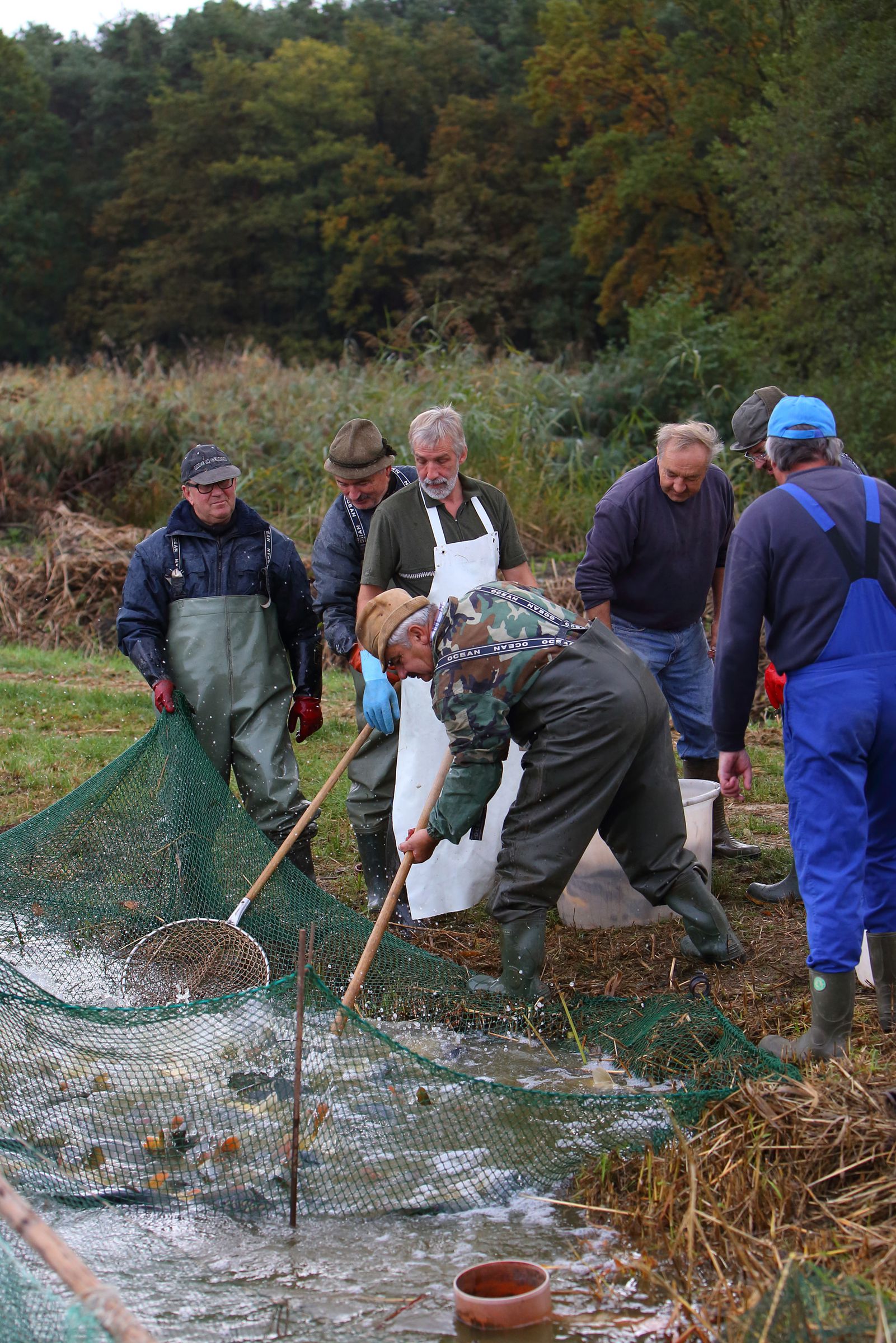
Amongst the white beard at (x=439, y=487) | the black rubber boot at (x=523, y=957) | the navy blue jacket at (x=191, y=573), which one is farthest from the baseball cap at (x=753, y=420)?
the black rubber boot at (x=523, y=957)

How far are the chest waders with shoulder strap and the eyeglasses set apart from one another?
0.76ft

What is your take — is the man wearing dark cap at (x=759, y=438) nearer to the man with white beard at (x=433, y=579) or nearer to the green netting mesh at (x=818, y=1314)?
the man with white beard at (x=433, y=579)

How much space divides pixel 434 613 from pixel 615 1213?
1.81 m

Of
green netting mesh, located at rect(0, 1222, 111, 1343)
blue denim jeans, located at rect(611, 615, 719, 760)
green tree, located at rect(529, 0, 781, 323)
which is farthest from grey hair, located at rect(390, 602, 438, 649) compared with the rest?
green tree, located at rect(529, 0, 781, 323)

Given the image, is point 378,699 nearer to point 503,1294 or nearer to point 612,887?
point 612,887

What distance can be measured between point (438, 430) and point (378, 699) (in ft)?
3.36

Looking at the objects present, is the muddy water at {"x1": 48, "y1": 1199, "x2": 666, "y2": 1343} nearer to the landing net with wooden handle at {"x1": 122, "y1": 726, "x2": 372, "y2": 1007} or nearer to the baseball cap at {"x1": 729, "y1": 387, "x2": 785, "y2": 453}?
the landing net with wooden handle at {"x1": 122, "y1": 726, "x2": 372, "y2": 1007}

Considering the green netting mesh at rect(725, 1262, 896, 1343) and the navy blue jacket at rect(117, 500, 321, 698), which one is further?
the navy blue jacket at rect(117, 500, 321, 698)

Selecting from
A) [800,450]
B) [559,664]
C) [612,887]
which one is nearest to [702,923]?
[612,887]

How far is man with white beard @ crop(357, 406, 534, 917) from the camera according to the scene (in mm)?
4973

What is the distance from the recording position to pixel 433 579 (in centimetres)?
499

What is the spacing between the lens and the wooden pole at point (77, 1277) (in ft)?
6.40

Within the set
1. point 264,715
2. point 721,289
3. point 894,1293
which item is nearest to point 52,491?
point 264,715

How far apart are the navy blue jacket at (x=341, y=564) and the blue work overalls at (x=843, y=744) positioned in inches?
82.7
